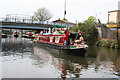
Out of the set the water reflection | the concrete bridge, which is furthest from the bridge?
the water reflection

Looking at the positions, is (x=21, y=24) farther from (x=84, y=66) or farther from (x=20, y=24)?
(x=84, y=66)

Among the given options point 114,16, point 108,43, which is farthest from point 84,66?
point 114,16

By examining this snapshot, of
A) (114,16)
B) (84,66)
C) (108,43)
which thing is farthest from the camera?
(114,16)

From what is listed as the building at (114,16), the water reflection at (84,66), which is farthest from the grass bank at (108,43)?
the building at (114,16)

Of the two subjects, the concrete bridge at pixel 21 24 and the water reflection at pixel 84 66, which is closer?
the water reflection at pixel 84 66

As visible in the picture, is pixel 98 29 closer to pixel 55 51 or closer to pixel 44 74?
pixel 55 51

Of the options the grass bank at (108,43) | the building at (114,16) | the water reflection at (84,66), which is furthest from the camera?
the building at (114,16)

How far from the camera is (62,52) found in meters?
22.9

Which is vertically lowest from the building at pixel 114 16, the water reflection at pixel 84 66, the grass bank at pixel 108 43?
the water reflection at pixel 84 66

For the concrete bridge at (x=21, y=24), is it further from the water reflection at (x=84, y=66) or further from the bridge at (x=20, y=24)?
the water reflection at (x=84, y=66)

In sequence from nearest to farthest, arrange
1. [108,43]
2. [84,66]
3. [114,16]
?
[84,66]
[108,43]
[114,16]

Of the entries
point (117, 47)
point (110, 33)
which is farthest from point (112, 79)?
point (110, 33)

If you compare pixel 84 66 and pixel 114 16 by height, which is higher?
pixel 114 16

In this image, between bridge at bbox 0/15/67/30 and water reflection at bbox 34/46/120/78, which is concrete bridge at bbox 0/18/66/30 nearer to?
bridge at bbox 0/15/67/30
